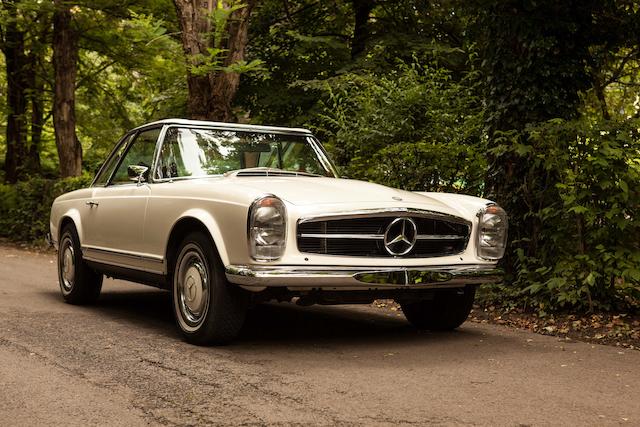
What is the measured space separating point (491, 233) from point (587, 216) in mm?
1118

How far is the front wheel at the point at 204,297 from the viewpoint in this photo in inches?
238

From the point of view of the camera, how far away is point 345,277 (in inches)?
232

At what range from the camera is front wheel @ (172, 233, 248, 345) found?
19.8ft

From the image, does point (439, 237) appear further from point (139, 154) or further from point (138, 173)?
point (139, 154)

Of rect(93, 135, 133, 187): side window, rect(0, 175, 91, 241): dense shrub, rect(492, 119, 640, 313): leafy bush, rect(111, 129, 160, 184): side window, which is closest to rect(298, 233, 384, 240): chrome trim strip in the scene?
rect(492, 119, 640, 313): leafy bush

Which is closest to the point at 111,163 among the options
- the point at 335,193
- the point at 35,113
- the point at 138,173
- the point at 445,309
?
the point at 138,173

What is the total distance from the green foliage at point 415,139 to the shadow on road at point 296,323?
1.78m

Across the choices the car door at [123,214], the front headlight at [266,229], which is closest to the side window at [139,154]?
the car door at [123,214]

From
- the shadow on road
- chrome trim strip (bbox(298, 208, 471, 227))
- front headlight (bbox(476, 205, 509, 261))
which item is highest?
chrome trim strip (bbox(298, 208, 471, 227))

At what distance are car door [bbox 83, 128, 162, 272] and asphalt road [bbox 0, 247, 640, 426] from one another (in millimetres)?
584

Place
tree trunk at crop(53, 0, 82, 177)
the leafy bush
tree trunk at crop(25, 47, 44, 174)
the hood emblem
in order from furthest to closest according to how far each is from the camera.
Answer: tree trunk at crop(25, 47, 44, 174), tree trunk at crop(53, 0, 82, 177), the leafy bush, the hood emblem

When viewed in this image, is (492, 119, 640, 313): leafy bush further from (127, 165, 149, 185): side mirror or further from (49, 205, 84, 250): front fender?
(49, 205, 84, 250): front fender

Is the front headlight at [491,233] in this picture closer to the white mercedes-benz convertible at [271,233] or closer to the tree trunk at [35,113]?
the white mercedes-benz convertible at [271,233]

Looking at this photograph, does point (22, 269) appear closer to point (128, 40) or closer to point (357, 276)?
point (357, 276)
